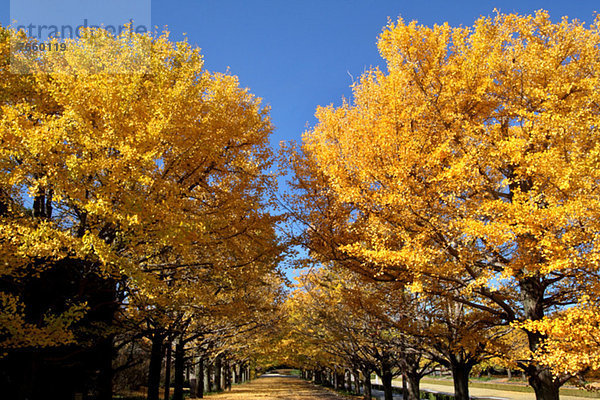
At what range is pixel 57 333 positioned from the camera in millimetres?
5926

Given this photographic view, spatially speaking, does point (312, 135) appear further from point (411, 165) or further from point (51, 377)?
point (51, 377)

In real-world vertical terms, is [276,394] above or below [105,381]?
below

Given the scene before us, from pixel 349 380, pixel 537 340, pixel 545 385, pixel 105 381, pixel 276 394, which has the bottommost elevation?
pixel 349 380

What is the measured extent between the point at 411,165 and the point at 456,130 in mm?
1753

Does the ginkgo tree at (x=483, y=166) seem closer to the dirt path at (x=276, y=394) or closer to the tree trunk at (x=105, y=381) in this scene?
the tree trunk at (x=105, y=381)

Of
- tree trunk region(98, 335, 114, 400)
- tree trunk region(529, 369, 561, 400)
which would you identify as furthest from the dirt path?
tree trunk region(529, 369, 561, 400)

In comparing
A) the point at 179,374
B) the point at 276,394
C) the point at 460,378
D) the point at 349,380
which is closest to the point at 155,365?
the point at 179,374

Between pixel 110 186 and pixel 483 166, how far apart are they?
249 inches

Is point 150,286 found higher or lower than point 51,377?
higher

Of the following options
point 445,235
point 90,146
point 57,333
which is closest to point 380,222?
point 445,235

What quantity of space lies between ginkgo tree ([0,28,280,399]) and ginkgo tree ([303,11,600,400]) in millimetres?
2292

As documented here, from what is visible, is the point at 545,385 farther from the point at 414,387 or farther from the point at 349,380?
the point at 349,380

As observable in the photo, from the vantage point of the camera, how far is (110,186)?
18.9 ft

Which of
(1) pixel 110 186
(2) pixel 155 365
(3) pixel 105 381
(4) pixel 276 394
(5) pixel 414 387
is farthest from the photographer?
(4) pixel 276 394
